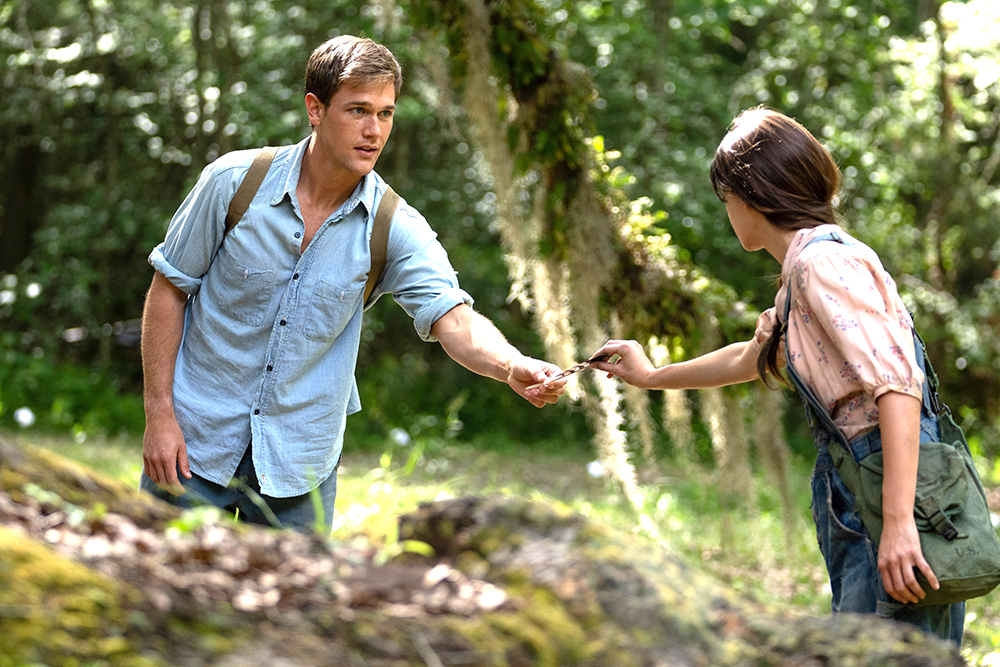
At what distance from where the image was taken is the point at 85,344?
10.1 meters

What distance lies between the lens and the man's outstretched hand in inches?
92.7

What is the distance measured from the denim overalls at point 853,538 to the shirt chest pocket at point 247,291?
1.35 metres

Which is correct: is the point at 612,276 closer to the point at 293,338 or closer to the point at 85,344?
the point at 293,338

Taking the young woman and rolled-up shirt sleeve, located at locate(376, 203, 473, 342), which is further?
rolled-up shirt sleeve, located at locate(376, 203, 473, 342)

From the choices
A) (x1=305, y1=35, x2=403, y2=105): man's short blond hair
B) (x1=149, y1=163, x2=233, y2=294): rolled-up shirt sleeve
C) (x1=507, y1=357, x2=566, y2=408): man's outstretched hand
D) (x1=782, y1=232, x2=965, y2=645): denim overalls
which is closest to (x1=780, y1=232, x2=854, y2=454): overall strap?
(x1=782, y1=232, x2=965, y2=645): denim overalls

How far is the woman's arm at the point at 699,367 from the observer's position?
7.24ft

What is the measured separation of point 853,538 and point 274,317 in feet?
5.08

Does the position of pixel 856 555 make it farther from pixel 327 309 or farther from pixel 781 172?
pixel 327 309

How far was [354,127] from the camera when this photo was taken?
2.39 metres

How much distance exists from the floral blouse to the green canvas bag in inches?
1.8

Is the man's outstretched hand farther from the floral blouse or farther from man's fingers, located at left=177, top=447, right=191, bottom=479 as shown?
man's fingers, located at left=177, top=447, right=191, bottom=479

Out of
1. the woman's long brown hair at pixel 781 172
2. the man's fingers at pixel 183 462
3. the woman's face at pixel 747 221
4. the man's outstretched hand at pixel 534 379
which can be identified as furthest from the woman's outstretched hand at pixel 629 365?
the man's fingers at pixel 183 462

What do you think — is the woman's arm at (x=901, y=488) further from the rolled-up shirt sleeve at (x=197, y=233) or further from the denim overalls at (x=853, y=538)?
the rolled-up shirt sleeve at (x=197, y=233)

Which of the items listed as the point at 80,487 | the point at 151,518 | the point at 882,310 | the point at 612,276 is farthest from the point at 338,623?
the point at 612,276
